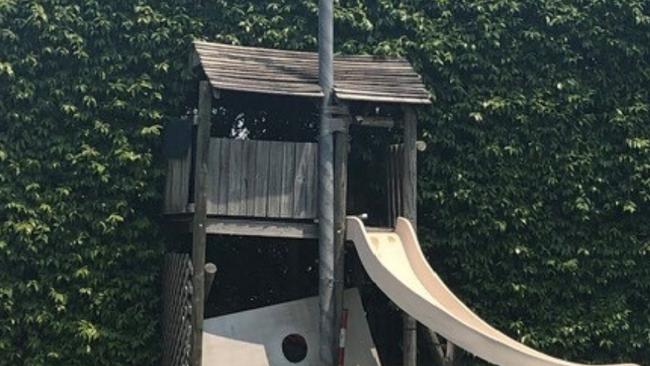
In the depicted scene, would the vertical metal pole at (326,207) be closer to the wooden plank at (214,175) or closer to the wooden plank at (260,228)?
the wooden plank at (260,228)

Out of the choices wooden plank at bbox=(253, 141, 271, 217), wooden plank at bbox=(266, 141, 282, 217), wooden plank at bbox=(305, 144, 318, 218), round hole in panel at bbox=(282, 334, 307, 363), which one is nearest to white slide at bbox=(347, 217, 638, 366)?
wooden plank at bbox=(305, 144, 318, 218)

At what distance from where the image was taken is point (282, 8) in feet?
33.0

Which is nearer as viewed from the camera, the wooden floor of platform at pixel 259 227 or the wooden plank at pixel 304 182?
the wooden floor of platform at pixel 259 227

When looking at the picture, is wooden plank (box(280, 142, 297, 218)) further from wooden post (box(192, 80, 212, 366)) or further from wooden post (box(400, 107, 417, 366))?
wooden post (box(400, 107, 417, 366))

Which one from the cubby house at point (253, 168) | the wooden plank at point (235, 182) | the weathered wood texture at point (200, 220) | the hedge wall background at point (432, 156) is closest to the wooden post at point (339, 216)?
the cubby house at point (253, 168)

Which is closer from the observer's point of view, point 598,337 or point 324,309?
point 324,309

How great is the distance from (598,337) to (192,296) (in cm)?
485

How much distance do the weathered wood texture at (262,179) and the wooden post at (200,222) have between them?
0.42 feet

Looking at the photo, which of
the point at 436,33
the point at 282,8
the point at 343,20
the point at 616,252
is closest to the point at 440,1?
the point at 436,33

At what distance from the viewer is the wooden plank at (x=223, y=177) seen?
27.5 ft

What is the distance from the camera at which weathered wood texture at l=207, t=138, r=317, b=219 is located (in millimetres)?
8422

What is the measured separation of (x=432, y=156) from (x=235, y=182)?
2.71m

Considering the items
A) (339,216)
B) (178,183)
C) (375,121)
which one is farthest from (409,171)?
(178,183)

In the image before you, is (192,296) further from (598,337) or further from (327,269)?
(598,337)
